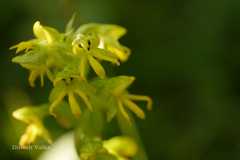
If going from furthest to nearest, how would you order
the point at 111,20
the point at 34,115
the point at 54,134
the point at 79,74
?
the point at 111,20
the point at 54,134
the point at 34,115
the point at 79,74

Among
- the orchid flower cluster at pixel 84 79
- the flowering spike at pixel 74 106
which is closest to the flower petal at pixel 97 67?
the orchid flower cluster at pixel 84 79

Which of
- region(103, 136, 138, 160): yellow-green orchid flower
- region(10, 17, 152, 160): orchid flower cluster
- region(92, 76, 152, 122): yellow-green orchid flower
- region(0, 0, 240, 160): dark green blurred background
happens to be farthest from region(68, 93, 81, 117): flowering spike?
region(0, 0, 240, 160): dark green blurred background

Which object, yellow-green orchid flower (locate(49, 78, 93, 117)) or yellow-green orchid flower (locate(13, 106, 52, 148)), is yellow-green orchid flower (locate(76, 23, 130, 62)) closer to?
yellow-green orchid flower (locate(49, 78, 93, 117))

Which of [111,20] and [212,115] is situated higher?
[111,20]

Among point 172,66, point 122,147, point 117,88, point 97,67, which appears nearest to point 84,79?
point 97,67

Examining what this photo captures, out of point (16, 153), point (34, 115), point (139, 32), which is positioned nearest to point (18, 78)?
point (16, 153)

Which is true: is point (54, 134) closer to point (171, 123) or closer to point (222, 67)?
point (171, 123)

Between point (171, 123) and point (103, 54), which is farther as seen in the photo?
point (171, 123)

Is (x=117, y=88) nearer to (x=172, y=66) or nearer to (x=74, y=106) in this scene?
(x=74, y=106)

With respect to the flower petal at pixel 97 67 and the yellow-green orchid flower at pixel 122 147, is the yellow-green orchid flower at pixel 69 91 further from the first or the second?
the yellow-green orchid flower at pixel 122 147
